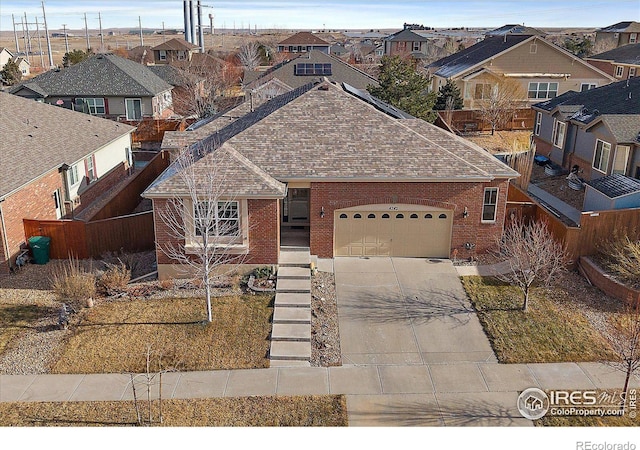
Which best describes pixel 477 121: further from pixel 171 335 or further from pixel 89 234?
pixel 171 335

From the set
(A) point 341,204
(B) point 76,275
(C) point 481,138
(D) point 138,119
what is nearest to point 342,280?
(A) point 341,204

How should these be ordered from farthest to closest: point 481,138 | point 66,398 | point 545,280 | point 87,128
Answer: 1. point 481,138
2. point 87,128
3. point 545,280
4. point 66,398

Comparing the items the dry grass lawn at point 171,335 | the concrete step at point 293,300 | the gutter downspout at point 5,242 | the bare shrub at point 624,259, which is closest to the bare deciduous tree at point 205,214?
the dry grass lawn at point 171,335

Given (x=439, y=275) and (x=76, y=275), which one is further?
(x=439, y=275)

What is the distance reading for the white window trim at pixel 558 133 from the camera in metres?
31.1

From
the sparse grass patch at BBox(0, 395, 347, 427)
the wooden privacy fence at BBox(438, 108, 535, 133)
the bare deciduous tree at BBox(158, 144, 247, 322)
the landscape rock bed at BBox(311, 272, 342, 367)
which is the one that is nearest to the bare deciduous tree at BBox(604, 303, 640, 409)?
the sparse grass patch at BBox(0, 395, 347, 427)

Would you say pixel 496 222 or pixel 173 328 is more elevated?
pixel 496 222

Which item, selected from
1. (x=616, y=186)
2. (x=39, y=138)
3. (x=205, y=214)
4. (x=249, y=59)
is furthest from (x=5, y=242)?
(x=249, y=59)

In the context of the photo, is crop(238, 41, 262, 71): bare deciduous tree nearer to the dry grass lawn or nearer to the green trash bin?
the green trash bin

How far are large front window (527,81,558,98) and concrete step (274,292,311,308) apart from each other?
3927 centimetres

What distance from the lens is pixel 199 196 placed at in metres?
17.4

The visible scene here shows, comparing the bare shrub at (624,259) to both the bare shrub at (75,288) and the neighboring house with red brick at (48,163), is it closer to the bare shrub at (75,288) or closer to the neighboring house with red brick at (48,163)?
the bare shrub at (75,288)

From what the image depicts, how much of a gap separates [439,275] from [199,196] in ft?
28.2

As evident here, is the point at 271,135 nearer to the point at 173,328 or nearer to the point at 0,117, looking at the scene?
the point at 173,328
